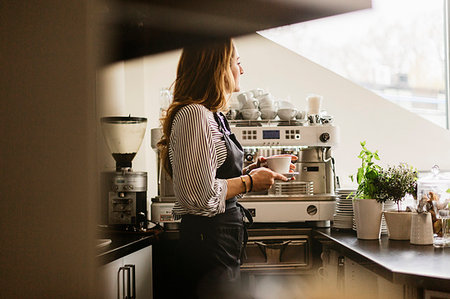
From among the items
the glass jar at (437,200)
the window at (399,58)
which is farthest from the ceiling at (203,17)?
the window at (399,58)

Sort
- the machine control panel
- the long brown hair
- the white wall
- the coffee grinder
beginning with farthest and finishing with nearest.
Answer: the white wall, the machine control panel, the coffee grinder, the long brown hair

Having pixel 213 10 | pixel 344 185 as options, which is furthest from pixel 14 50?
pixel 344 185

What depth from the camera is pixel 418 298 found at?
879 millimetres

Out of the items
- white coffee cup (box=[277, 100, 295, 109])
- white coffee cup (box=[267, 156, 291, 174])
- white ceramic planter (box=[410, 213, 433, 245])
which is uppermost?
white coffee cup (box=[277, 100, 295, 109])

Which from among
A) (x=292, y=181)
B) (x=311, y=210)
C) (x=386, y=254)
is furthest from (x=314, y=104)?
(x=386, y=254)

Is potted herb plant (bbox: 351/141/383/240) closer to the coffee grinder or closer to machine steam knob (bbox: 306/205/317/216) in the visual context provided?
machine steam knob (bbox: 306/205/317/216)

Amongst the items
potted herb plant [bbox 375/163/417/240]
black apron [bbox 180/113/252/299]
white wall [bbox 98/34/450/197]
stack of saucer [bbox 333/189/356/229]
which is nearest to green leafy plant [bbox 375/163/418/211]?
potted herb plant [bbox 375/163/417/240]

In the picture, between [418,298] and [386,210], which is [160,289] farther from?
[418,298]

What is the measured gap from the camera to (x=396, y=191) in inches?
53.1

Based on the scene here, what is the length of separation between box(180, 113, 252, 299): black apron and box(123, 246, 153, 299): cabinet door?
1.18ft

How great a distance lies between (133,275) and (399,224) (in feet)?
2.61

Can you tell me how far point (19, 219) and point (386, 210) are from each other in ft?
4.14

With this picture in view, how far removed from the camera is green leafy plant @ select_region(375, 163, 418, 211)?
1350 mm

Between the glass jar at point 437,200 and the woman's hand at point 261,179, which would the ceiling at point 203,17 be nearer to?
the woman's hand at point 261,179
